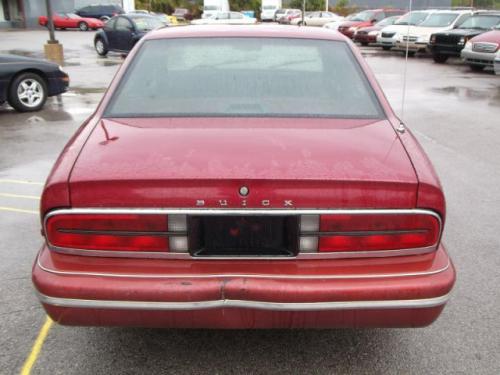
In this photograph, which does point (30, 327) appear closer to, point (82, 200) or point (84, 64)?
point (82, 200)

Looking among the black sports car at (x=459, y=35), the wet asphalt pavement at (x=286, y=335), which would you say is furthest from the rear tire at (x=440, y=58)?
the wet asphalt pavement at (x=286, y=335)

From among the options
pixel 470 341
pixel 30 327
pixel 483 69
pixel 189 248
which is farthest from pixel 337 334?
pixel 483 69

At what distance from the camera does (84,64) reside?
1781 centimetres

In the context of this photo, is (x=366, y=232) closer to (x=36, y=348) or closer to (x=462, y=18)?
(x=36, y=348)

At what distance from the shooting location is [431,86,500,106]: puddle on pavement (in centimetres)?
1150

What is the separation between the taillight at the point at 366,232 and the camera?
231 cm

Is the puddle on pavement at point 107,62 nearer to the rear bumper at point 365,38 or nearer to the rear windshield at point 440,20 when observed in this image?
the rear windshield at point 440,20

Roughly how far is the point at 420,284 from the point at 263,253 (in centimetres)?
67

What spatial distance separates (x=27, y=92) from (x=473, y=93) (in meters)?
9.28

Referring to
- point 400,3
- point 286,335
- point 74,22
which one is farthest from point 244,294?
point 400,3

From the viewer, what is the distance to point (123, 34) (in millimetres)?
18797

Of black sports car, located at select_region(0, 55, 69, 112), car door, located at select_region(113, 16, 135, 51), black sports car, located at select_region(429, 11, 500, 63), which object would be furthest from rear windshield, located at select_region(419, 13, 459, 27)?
black sports car, located at select_region(0, 55, 69, 112)

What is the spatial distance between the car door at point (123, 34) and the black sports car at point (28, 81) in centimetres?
899

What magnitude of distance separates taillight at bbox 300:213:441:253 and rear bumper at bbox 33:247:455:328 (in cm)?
8
